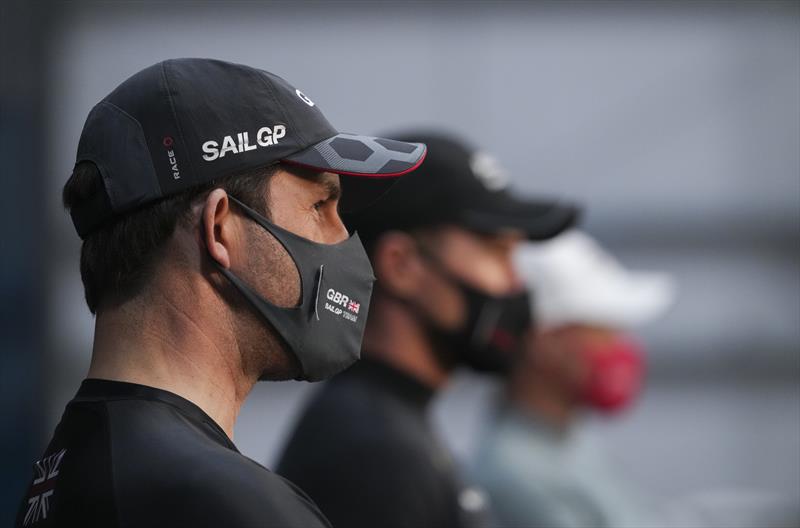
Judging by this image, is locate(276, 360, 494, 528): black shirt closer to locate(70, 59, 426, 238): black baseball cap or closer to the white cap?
locate(70, 59, 426, 238): black baseball cap

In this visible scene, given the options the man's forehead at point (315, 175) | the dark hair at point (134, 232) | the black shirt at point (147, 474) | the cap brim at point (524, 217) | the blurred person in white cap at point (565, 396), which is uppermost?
the man's forehead at point (315, 175)

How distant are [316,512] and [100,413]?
1.00 feet

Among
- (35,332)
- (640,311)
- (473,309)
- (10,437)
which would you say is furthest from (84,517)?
(35,332)

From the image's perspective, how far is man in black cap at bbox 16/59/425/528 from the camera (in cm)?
160

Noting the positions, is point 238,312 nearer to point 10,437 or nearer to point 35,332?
point 10,437

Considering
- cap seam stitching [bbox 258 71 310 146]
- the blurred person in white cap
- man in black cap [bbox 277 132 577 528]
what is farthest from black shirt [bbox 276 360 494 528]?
the blurred person in white cap

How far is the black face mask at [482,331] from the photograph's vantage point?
312 cm

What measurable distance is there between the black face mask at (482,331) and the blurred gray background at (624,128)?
11.2 ft

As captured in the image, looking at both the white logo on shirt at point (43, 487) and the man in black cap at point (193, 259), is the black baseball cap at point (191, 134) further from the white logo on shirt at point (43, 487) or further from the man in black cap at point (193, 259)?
the white logo on shirt at point (43, 487)

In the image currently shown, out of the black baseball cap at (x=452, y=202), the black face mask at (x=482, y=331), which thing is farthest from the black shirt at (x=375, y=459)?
the black baseball cap at (x=452, y=202)

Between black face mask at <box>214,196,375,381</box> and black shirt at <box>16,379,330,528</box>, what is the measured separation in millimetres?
182

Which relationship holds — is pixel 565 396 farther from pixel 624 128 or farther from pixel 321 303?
pixel 624 128

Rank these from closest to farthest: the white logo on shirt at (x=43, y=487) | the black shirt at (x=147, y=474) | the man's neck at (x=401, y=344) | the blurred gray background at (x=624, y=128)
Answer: the black shirt at (x=147, y=474) → the white logo on shirt at (x=43, y=487) → the man's neck at (x=401, y=344) → the blurred gray background at (x=624, y=128)

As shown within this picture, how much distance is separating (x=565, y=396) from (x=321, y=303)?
9.26ft
